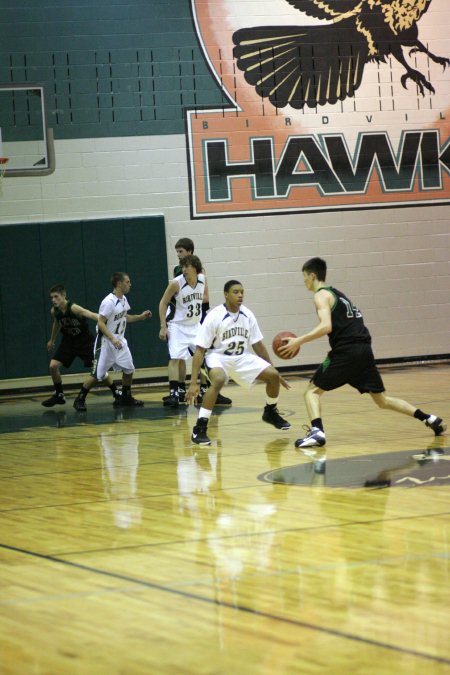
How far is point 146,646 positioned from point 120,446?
5.97 m

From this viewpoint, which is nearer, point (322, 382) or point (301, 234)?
point (322, 382)

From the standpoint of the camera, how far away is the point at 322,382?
8984 mm

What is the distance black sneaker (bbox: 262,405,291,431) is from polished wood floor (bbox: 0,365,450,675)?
107mm

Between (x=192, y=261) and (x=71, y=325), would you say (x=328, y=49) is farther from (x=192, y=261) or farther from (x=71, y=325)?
(x=71, y=325)

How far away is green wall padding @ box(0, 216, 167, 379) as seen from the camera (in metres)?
15.3

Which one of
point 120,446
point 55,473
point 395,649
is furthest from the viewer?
point 120,446

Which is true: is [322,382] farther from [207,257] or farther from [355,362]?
[207,257]

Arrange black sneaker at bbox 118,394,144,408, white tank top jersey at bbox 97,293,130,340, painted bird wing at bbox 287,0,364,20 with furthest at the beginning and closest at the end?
painted bird wing at bbox 287,0,364,20
black sneaker at bbox 118,394,144,408
white tank top jersey at bbox 97,293,130,340

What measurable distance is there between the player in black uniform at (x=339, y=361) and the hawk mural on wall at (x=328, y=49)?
776 cm

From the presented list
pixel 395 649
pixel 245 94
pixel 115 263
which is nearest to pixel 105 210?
pixel 115 263

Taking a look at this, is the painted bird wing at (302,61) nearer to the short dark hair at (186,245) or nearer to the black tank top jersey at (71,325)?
the short dark hair at (186,245)

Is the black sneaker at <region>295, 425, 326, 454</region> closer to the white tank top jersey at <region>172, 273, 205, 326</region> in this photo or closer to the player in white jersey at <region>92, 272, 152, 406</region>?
the white tank top jersey at <region>172, 273, 205, 326</region>

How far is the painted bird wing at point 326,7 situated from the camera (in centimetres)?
1617

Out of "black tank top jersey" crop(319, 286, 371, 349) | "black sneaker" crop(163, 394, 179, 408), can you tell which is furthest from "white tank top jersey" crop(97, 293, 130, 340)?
"black tank top jersey" crop(319, 286, 371, 349)
